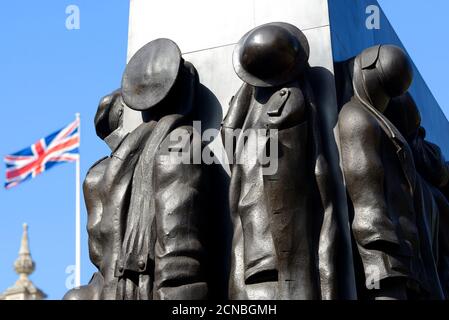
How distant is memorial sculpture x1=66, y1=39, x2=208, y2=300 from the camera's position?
26.8 ft

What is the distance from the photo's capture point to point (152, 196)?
Answer: 8625 millimetres

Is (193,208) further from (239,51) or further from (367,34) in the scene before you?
(367,34)

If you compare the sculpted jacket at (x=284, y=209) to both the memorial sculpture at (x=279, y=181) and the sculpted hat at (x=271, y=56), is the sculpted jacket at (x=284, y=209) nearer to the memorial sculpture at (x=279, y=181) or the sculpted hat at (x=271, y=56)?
the memorial sculpture at (x=279, y=181)

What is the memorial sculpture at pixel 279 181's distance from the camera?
7.81m

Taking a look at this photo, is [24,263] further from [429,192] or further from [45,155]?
[429,192]

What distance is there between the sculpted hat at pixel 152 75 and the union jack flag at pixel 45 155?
54.1 feet

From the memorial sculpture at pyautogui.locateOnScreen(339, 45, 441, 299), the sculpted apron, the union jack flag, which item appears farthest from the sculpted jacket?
the union jack flag

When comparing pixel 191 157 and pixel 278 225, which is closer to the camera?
pixel 278 225

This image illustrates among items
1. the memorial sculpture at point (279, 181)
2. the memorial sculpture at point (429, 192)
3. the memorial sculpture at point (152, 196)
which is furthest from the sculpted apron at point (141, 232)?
the memorial sculpture at point (429, 192)

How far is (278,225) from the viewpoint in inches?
310

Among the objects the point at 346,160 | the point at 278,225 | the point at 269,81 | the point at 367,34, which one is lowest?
the point at 278,225

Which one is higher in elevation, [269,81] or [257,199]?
[269,81]

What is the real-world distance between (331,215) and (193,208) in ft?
4.07
